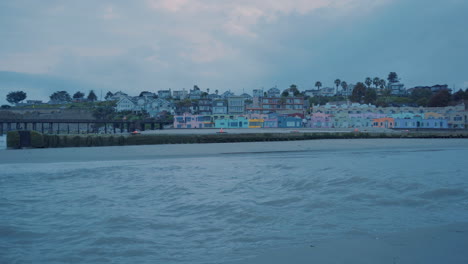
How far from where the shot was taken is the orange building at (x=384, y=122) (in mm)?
57062

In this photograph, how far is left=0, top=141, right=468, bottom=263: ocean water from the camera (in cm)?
535

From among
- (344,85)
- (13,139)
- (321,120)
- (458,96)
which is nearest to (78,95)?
(344,85)

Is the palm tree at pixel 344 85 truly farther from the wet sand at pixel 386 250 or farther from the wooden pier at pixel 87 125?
the wet sand at pixel 386 250

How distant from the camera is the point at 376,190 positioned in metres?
9.27

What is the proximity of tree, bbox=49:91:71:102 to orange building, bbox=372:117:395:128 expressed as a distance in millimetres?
118542

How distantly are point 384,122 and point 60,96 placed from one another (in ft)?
402

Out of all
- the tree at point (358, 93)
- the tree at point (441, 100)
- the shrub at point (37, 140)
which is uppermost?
the tree at point (358, 93)

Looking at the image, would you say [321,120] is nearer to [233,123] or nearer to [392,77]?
[233,123]

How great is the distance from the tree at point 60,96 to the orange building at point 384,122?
389ft

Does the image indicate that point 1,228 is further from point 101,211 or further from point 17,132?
point 17,132

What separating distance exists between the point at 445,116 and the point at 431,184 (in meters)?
55.7

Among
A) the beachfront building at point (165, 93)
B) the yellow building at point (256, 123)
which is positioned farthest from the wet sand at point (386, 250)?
the beachfront building at point (165, 93)

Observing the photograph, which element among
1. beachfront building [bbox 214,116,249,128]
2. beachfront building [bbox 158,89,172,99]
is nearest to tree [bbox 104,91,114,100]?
beachfront building [bbox 158,89,172,99]

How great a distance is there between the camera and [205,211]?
754cm
